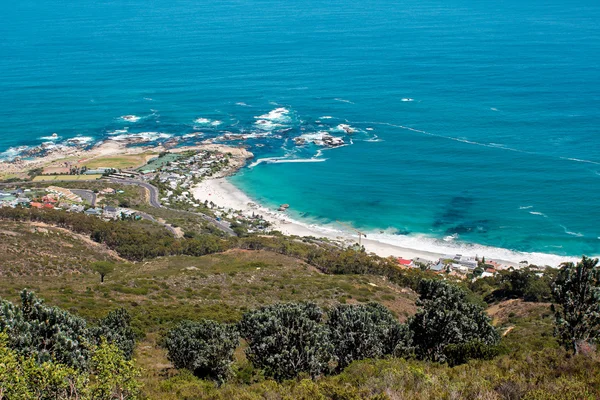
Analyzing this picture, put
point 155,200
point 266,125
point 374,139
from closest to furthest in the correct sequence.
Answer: point 155,200 → point 374,139 → point 266,125

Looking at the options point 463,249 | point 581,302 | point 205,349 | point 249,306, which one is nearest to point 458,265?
point 463,249

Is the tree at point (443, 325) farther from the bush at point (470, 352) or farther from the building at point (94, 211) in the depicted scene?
the building at point (94, 211)

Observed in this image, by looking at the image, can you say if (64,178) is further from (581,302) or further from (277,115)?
(581,302)

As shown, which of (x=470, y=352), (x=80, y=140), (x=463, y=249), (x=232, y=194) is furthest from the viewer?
(x=80, y=140)

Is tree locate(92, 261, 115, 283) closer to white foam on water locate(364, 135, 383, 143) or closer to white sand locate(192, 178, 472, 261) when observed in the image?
white sand locate(192, 178, 472, 261)

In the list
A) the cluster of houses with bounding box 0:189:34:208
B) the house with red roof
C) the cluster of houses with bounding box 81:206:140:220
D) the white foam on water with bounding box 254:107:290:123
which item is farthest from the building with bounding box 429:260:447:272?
the white foam on water with bounding box 254:107:290:123

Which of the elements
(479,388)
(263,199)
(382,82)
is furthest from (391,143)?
(479,388)
